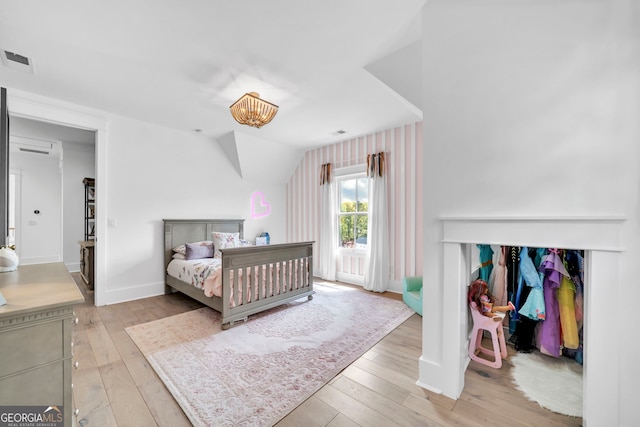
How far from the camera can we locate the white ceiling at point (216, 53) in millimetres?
1653

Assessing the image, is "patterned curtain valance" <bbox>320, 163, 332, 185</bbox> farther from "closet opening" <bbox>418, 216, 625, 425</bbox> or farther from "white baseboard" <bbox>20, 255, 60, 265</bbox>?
"white baseboard" <bbox>20, 255, 60, 265</bbox>

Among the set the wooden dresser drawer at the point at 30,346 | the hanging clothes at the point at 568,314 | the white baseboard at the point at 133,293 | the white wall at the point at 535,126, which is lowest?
the white baseboard at the point at 133,293

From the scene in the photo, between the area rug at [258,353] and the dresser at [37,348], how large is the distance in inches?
27.1

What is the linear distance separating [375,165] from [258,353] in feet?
10.0

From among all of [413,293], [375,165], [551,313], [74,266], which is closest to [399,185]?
[375,165]

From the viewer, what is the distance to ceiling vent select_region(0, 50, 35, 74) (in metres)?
2.10

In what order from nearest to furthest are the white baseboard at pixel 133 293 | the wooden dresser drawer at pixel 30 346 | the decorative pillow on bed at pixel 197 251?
the wooden dresser drawer at pixel 30 346 → the white baseboard at pixel 133 293 → the decorative pillow on bed at pixel 197 251

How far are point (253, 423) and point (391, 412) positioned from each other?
31.3 inches

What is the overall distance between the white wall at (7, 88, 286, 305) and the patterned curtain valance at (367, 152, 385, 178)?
255cm

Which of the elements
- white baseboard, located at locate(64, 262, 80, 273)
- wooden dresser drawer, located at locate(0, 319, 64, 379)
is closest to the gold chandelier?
wooden dresser drawer, located at locate(0, 319, 64, 379)

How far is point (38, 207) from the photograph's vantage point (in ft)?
17.3

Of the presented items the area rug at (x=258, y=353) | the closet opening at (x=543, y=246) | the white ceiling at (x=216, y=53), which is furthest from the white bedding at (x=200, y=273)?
the closet opening at (x=543, y=246)

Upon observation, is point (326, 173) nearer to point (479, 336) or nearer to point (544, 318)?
point (479, 336)

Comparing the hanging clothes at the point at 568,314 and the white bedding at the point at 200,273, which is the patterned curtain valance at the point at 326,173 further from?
the hanging clothes at the point at 568,314
